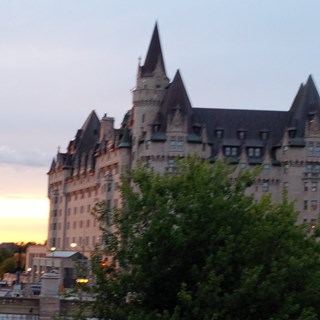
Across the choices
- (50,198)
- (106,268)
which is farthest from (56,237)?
(106,268)

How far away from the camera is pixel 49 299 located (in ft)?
189

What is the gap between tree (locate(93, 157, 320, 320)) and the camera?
40294 mm

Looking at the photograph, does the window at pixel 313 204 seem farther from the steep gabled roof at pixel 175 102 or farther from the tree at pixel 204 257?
the tree at pixel 204 257

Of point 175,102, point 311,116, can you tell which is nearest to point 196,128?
point 175,102

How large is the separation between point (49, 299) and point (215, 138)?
243 ft

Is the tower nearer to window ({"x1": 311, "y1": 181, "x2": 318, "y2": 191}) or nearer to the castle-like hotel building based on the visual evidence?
the castle-like hotel building

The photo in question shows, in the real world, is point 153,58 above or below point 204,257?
above

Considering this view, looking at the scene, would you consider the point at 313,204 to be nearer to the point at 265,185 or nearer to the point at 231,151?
the point at 265,185

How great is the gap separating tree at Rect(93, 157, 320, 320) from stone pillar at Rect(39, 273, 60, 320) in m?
13.5

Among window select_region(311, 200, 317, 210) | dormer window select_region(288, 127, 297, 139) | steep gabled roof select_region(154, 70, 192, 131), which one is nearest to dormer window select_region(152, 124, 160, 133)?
steep gabled roof select_region(154, 70, 192, 131)

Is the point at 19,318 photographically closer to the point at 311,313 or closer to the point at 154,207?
the point at 154,207

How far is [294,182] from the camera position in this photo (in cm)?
12544

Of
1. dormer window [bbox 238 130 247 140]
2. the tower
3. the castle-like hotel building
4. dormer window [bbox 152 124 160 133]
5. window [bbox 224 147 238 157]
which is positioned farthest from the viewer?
dormer window [bbox 238 130 247 140]

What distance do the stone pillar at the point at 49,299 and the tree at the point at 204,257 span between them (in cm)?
1350
